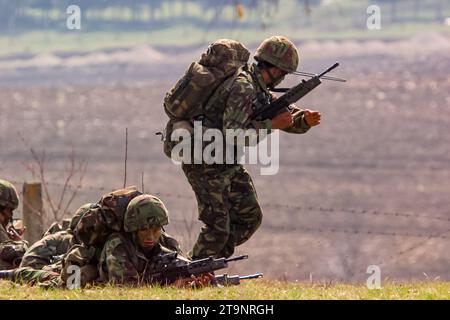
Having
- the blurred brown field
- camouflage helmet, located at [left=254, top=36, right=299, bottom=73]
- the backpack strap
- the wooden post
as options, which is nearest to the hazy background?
the blurred brown field

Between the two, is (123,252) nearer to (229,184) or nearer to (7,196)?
(229,184)

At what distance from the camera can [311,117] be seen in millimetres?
16703

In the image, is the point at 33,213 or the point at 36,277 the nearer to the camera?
the point at 36,277

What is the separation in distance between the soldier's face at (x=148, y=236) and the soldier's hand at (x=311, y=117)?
2021mm

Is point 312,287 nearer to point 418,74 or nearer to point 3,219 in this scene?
point 3,219

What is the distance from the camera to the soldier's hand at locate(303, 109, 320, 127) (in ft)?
54.8

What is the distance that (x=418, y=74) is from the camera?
192375 millimetres

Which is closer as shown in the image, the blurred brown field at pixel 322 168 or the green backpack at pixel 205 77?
the green backpack at pixel 205 77

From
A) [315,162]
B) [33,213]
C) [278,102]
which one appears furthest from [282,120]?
[315,162]

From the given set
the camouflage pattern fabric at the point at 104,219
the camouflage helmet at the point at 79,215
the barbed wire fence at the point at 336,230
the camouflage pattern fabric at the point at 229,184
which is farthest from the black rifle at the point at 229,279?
the barbed wire fence at the point at 336,230

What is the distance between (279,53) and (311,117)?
25.0 inches

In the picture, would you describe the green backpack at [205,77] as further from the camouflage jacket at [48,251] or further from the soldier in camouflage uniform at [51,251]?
the camouflage jacket at [48,251]

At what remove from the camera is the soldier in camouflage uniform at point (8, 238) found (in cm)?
1728
